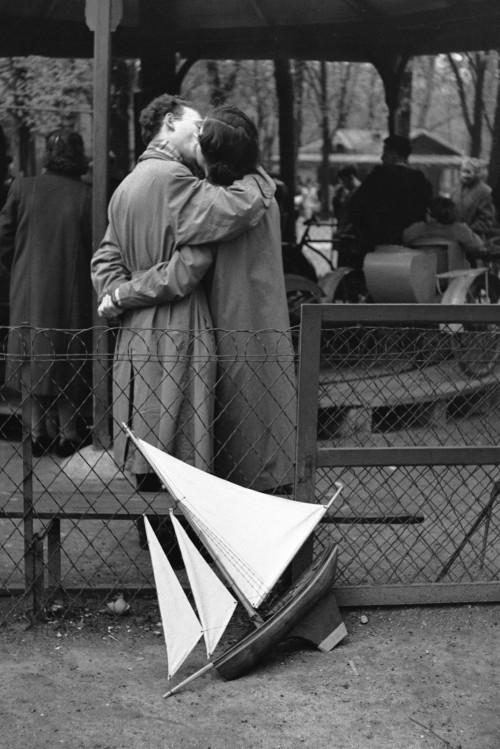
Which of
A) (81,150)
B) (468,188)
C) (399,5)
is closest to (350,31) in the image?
(399,5)

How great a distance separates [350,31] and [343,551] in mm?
5803

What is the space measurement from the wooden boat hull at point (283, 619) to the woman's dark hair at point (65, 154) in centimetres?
308

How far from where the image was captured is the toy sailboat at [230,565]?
3.31 meters

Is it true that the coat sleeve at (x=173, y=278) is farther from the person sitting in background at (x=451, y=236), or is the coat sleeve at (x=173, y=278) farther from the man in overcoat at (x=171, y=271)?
the person sitting in background at (x=451, y=236)

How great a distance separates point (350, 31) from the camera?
29.6 feet

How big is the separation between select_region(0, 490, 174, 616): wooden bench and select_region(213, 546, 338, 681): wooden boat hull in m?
0.54

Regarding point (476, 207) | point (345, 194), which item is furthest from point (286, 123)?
point (476, 207)

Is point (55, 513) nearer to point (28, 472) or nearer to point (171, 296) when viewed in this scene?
point (28, 472)

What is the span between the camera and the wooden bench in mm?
3725

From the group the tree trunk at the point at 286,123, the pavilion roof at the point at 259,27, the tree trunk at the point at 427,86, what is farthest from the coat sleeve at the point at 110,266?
the tree trunk at the point at 427,86

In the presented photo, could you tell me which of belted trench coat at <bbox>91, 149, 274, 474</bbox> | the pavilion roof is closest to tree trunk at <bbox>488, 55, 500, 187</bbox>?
the pavilion roof

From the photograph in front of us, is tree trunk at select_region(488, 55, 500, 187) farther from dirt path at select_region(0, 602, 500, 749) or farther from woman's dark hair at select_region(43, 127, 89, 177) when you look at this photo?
dirt path at select_region(0, 602, 500, 749)

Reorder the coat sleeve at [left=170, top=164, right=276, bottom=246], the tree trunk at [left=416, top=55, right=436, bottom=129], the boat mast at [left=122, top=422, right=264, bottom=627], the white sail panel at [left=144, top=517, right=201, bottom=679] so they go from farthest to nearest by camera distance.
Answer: the tree trunk at [left=416, top=55, right=436, bottom=129] < the coat sleeve at [left=170, top=164, right=276, bottom=246] < the boat mast at [left=122, top=422, right=264, bottom=627] < the white sail panel at [left=144, top=517, right=201, bottom=679]

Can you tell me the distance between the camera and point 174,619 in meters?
3.30
